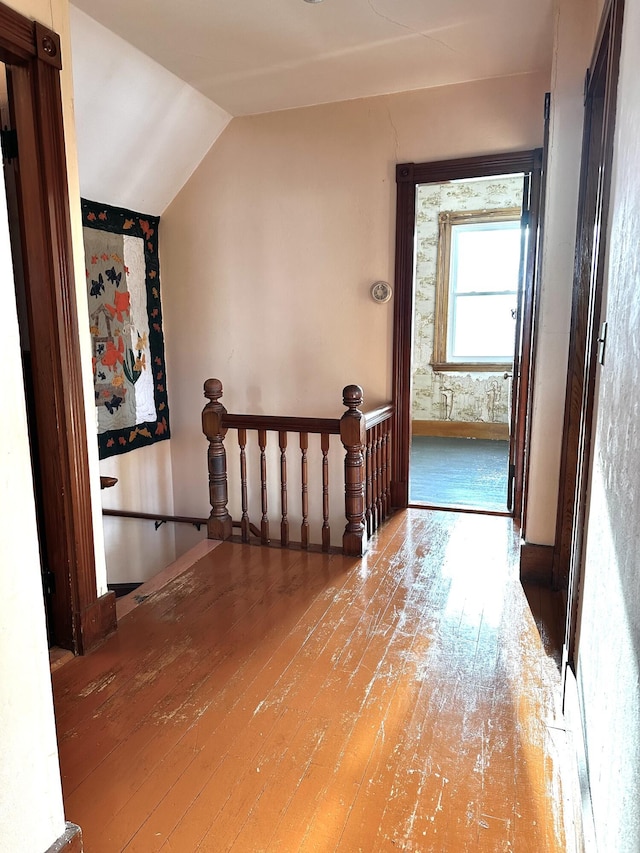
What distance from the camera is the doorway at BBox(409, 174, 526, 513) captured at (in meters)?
6.21

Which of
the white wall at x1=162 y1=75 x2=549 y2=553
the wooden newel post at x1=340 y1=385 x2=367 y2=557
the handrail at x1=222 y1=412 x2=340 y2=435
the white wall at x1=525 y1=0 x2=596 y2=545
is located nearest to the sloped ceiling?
the white wall at x1=162 y1=75 x2=549 y2=553

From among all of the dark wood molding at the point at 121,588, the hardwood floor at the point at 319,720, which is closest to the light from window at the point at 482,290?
the hardwood floor at the point at 319,720

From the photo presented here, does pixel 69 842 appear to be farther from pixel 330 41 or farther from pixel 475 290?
pixel 475 290

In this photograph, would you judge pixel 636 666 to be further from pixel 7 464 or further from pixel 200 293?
pixel 200 293

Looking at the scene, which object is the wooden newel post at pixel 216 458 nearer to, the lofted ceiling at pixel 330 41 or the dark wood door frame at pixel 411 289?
the dark wood door frame at pixel 411 289

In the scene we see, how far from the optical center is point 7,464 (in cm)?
107

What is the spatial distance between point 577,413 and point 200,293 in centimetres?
272

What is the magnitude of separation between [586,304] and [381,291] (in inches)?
59.7

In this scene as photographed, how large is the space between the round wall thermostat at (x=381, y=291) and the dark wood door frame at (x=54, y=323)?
2.01 m

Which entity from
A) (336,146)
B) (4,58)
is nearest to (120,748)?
(4,58)

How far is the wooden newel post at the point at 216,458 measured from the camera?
3.34 meters

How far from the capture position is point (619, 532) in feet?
3.71

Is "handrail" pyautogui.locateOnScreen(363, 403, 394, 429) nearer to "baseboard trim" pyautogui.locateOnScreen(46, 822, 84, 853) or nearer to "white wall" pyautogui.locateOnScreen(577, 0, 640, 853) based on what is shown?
"white wall" pyautogui.locateOnScreen(577, 0, 640, 853)

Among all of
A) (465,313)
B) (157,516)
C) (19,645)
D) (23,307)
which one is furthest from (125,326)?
(465,313)
